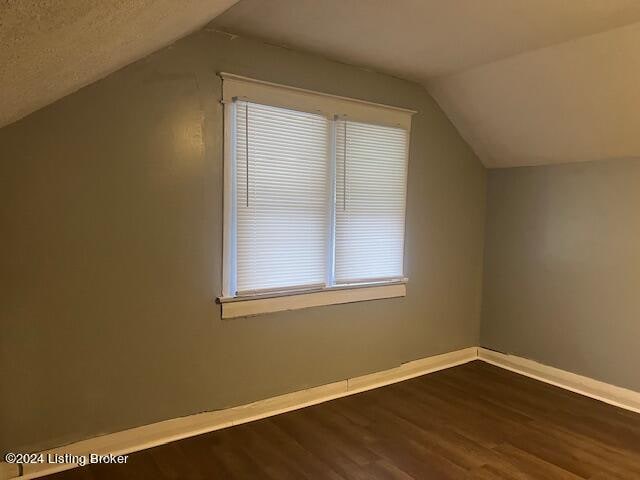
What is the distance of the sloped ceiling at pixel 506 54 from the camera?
2445mm

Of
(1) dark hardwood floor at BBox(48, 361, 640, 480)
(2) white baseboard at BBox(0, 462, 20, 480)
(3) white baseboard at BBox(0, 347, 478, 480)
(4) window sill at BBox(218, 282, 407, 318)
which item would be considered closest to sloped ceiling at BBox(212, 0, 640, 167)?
(4) window sill at BBox(218, 282, 407, 318)

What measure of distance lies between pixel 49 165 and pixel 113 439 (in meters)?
1.50

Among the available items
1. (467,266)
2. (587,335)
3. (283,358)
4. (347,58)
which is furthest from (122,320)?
(587,335)

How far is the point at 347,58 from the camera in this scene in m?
3.22

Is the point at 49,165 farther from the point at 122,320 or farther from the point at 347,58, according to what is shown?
the point at 347,58

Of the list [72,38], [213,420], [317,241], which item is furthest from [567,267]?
[72,38]

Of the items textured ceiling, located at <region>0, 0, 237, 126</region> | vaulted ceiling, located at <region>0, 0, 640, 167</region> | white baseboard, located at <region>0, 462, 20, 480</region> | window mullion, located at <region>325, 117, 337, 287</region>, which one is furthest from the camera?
window mullion, located at <region>325, 117, 337, 287</region>

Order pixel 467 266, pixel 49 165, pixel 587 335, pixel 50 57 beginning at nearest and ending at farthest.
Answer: pixel 50 57 < pixel 49 165 < pixel 587 335 < pixel 467 266

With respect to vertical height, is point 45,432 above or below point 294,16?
below

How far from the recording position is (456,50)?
303 centimetres

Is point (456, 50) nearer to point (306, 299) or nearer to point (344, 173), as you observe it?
point (344, 173)

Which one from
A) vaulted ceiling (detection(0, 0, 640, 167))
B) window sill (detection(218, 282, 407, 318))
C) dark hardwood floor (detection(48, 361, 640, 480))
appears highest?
vaulted ceiling (detection(0, 0, 640, 167))

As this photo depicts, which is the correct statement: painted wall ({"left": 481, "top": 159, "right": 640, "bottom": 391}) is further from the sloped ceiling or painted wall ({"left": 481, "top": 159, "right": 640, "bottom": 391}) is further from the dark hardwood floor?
the dark hardwood floor

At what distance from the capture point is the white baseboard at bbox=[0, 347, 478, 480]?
2.45 metres
